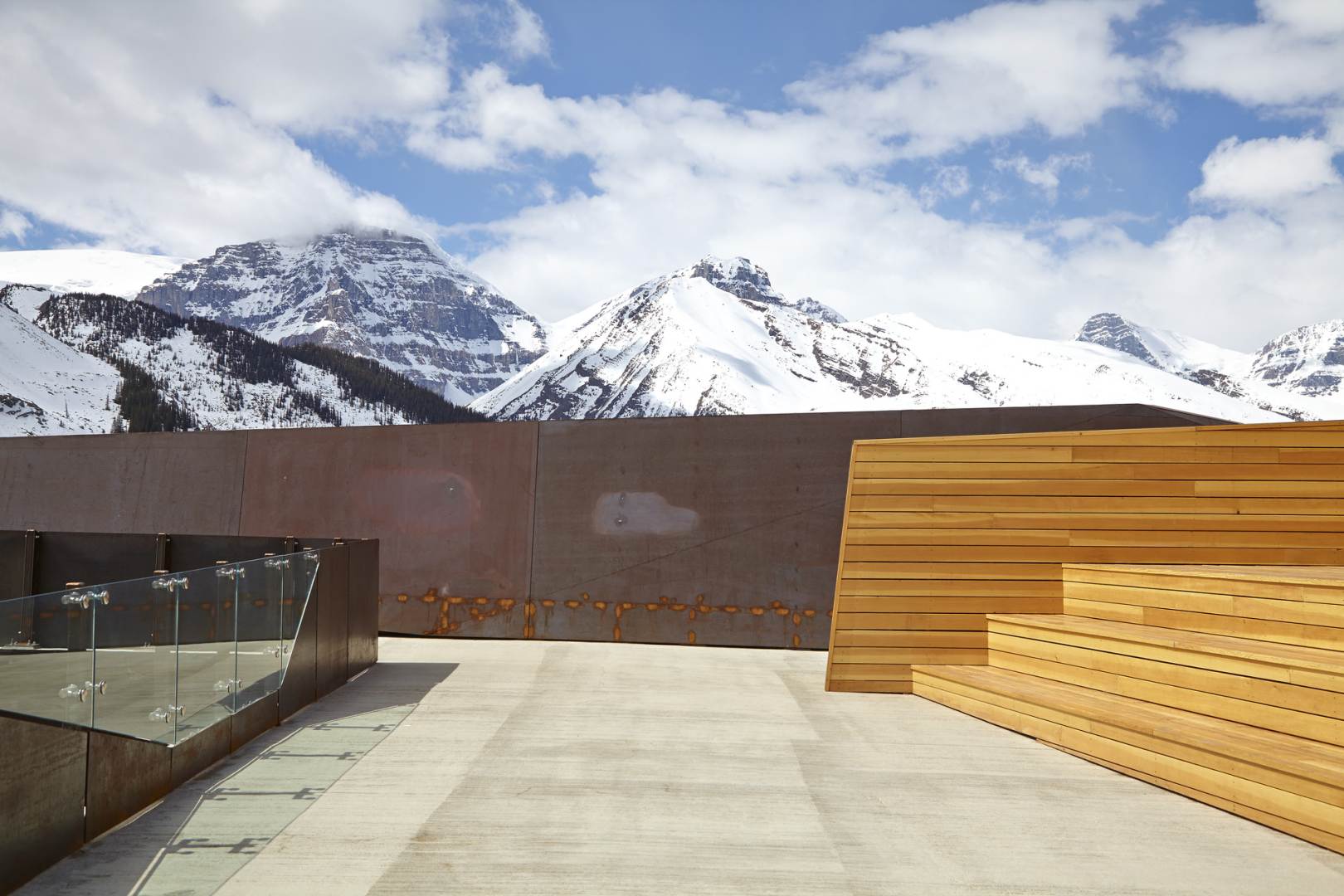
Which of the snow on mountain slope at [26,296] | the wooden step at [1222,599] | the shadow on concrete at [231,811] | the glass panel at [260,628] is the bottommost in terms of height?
the shadow on concrete at [231,811]

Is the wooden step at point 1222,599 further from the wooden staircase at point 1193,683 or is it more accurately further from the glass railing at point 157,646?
the glass railing at point 157,646

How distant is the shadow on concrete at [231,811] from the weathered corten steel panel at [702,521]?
2.77 metres

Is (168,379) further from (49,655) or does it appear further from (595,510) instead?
(49,655)

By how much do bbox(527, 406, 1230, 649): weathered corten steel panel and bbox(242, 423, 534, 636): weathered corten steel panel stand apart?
0.19m

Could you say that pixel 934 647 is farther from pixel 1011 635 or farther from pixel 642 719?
pixel 642 719

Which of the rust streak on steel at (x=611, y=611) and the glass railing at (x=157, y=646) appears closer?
the glass railing at (x=157, y=646)

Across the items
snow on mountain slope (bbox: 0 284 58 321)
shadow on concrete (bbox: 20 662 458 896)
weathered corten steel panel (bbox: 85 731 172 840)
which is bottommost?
shadow on concrete (bbox: 20 662 458 896)

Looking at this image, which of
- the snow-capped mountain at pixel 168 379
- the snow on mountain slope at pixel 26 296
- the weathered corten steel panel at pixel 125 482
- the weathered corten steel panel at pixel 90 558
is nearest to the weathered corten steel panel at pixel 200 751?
the weathered corten steel panel at pixel 90 558

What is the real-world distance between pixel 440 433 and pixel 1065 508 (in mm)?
5161

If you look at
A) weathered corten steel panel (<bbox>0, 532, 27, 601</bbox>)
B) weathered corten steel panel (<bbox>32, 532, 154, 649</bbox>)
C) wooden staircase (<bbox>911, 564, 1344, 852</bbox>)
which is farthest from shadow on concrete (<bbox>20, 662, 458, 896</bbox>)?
weathered corten steel panel (<bbox>0, 532, 27, 601</bbox>)

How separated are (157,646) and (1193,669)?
166 inches

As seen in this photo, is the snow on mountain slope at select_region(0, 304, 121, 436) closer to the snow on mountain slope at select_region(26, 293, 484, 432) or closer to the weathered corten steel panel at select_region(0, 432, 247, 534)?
the snow on mountain slope at select_region(26, 293, 484, 432)

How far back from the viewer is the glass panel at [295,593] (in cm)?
472

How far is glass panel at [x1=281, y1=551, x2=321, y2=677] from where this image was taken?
472 centimetres
